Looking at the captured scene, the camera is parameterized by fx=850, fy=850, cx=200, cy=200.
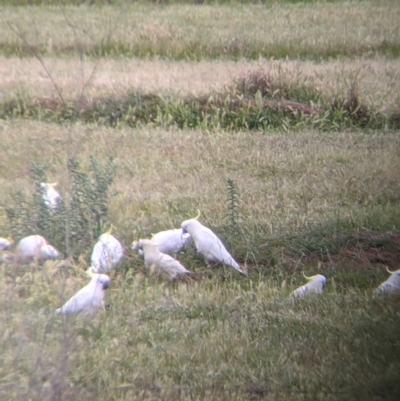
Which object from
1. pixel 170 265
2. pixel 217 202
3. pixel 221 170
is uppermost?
pixel 170 265

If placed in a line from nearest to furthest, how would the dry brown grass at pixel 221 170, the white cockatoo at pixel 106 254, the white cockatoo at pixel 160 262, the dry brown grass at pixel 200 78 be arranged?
the white cockatoo at pixel 106 254 < the white cockatoo at pixel 160 262 < the dry brown grass at pixel 221 170 < the dry brown grass at pixel 200 78

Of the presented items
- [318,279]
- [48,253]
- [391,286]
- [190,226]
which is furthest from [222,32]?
[391,286]

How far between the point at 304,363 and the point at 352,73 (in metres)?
8.07

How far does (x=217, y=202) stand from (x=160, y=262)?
1570 mm

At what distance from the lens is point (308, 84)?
11.4m

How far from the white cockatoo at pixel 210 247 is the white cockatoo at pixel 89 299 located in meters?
0.93

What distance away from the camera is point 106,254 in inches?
224

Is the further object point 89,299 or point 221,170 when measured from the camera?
point 221,170

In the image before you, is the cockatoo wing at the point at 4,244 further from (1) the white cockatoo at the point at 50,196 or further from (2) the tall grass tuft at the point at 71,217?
(1) the white cockatoo at the point at 50,196

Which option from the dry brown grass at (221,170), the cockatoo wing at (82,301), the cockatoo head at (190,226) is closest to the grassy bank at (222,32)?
the dry brown grass at (221,170)

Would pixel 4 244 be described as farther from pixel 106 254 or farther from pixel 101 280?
pixel 101 280

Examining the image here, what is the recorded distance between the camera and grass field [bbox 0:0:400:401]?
13.8 feet

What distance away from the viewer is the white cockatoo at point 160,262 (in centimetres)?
572

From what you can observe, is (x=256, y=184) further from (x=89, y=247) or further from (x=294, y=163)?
(x=89, y=247)
